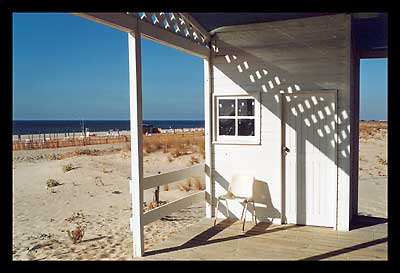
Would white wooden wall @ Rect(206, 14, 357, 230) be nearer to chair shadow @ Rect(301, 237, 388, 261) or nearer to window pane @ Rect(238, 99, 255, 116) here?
window pane @ Rect(238, 99, 255, 116)

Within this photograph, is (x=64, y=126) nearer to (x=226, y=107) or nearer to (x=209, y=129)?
(x=209, y=129)

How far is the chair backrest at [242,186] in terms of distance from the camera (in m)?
4.99

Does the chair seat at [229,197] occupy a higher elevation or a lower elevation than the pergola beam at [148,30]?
lower

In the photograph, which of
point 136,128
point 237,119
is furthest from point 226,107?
point 136,128

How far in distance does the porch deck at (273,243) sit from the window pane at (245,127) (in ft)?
4.26

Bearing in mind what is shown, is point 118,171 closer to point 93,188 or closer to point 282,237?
point 93,188

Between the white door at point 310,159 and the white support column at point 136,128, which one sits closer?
the white support column at point 136,128

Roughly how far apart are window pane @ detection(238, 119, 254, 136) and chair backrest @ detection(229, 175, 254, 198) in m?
0.64

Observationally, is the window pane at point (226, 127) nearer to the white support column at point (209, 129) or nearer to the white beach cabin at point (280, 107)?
the white beach cabin at point (280, 107)

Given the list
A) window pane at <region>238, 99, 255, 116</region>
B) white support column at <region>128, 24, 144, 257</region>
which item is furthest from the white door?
white support column at <region>128, 24, 144, 257</region>

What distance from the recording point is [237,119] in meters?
5.30

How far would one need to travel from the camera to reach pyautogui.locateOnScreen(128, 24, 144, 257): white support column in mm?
3695

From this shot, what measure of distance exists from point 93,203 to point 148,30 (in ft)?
17.3

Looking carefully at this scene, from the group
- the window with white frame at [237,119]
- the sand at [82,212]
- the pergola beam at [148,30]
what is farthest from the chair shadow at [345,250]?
the pergola beam at [148,30]
